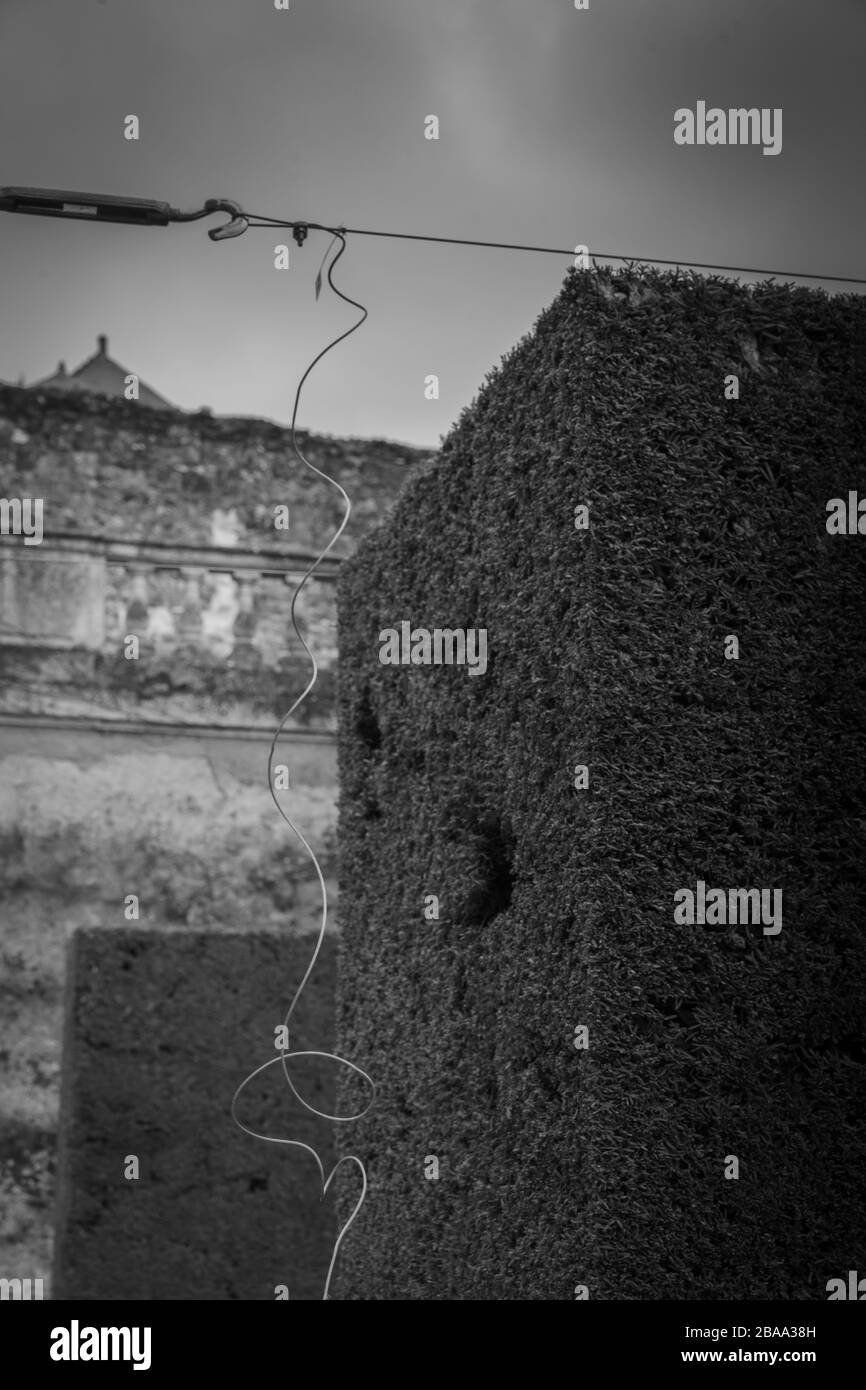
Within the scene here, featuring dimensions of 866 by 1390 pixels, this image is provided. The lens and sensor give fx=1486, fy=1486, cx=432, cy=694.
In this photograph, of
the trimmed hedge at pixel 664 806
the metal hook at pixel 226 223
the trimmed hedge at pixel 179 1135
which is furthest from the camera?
the trimmed hedge at pixel 179 1135

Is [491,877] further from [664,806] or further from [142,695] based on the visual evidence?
[142,695]

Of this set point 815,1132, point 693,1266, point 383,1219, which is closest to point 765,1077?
point 815,1132

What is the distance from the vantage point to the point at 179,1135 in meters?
9.18

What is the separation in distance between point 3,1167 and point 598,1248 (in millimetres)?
8750

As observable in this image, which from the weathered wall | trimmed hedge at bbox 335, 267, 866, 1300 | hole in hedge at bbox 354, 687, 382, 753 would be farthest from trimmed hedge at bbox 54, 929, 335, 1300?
trimmed hedge at bbox 335, 267, 866, 1300

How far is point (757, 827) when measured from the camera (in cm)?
380

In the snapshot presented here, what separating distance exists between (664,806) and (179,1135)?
6336mm

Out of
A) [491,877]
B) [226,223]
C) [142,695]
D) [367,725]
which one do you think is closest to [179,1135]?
[142,695]

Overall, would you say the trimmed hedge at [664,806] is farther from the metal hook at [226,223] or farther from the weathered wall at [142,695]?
the weathered wall at [142,695]

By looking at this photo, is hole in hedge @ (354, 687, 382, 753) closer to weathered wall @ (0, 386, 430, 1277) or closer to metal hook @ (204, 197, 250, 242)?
metal hook @ (204, 197, 250, 242)

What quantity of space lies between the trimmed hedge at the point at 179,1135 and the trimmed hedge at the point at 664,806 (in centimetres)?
489

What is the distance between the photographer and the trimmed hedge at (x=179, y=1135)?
9.00 metres

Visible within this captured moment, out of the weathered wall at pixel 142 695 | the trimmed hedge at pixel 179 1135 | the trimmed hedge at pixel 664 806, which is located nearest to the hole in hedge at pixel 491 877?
the trimmed hedge at pixel 664 806

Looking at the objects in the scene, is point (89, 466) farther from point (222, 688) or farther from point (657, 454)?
point (657, 454)
